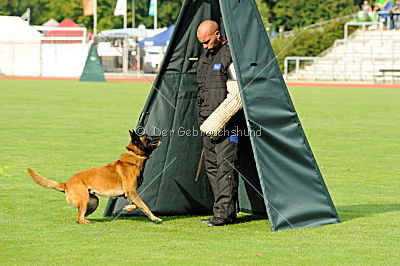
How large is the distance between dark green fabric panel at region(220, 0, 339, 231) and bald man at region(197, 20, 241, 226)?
0.86 feet

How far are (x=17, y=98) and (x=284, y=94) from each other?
77.5 ft

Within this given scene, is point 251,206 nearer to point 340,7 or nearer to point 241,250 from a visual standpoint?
point 241,250

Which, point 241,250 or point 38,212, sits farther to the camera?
point 38,212

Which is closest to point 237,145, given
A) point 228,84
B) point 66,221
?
point 228,84

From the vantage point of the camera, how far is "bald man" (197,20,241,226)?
27.6 ft

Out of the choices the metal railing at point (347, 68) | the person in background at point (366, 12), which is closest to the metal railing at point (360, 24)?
the person in background at point (366, 12)

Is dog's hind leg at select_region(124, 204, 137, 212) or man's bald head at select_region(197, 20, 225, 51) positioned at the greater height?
man's bald head at select_region(197, 20, 225, 51)

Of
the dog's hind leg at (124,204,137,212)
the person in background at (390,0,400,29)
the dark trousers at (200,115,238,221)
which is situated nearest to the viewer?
the dark trousers at (200,115,238,221)

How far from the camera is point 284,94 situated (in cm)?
841

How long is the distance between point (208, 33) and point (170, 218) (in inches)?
90.6

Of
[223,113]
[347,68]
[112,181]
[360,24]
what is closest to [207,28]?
[223,113]

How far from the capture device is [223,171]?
28.3 ft

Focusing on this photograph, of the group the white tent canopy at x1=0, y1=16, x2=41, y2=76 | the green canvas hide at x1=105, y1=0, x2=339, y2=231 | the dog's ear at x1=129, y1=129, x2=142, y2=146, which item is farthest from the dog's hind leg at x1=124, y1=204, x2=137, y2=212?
the white tent canopy at x1=0, y1=16, x2=41, y2=76

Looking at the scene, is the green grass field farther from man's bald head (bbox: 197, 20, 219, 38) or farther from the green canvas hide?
man's bald head (bbox: 197, 20, 219, 38)
